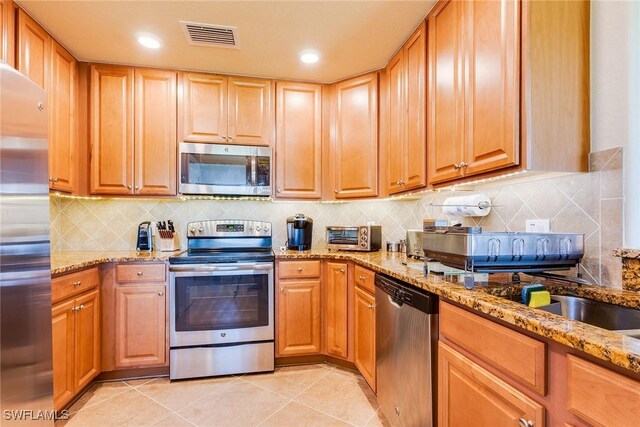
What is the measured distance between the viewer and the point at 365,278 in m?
2.11

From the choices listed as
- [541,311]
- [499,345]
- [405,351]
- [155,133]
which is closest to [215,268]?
[155,133]

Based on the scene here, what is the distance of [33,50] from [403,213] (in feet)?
9.18

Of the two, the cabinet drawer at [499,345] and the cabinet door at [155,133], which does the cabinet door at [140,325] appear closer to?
the cabinet door at [155,133]

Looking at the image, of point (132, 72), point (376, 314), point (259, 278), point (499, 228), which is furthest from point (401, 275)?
point (132, 72)

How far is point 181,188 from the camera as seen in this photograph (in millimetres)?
2508

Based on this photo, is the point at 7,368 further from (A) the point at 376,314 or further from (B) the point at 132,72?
(B) the point at 132,72

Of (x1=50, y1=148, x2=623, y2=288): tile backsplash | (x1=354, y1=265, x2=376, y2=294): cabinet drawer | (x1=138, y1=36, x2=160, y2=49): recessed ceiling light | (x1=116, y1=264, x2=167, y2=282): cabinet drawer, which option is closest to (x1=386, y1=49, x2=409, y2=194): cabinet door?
(x1=50, y1=148, x2=623, y2=288): tile backsplash

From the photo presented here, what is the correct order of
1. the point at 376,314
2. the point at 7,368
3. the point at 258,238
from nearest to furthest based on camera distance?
the point at 7,368 → the point at 376,314 → the point at 258,238

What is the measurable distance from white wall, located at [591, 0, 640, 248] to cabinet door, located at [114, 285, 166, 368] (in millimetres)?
2619

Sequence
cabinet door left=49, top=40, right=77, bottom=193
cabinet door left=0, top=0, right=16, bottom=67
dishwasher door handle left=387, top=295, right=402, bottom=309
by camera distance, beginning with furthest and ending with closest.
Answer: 1. cabinet door left=49, top=40, right=77, bottom=193
2. cabinet door left=0, top=0, right=16, bottom=67
3. dishwasher door handle left=387, top=295, right=402, bottom=309

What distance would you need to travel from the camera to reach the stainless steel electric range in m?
2.24

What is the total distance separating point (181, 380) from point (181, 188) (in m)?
1.43

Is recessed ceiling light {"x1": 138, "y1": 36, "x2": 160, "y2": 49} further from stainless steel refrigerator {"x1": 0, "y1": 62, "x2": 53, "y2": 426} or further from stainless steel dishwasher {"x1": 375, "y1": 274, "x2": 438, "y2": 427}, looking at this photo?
stainless steel dishwasher {"x1": 375, "y1": 274, "x2": 438, "y2": 427}

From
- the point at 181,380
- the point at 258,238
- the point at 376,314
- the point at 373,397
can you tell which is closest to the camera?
the point at 376,314
